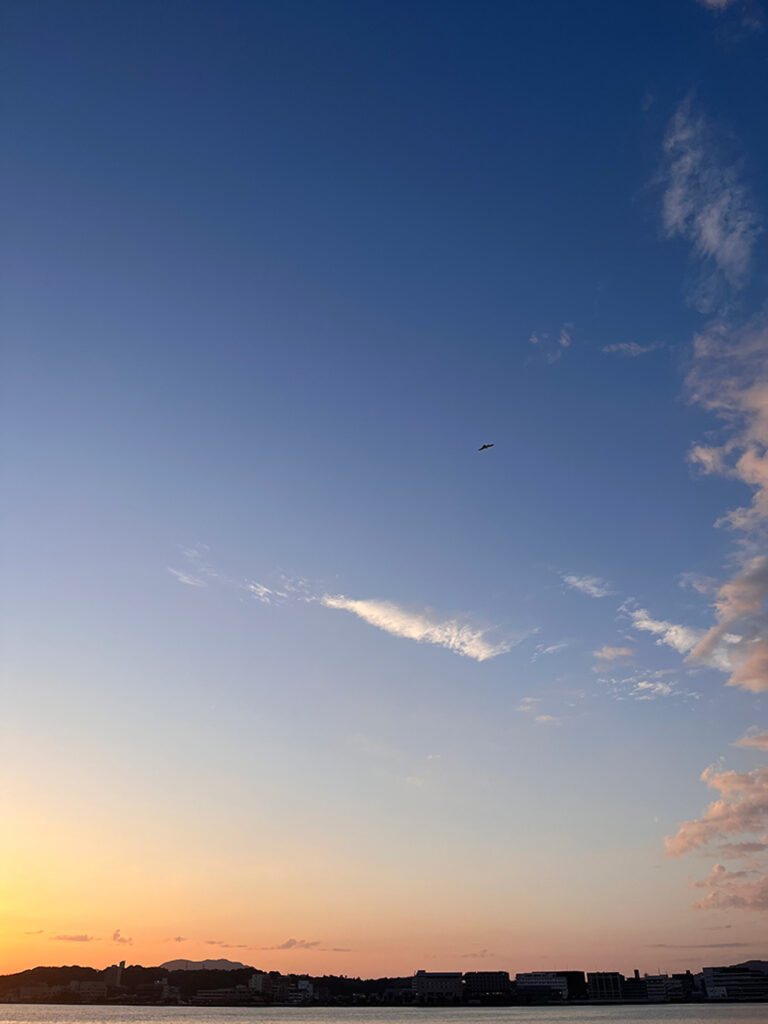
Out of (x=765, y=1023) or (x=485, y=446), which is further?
(x=765, y=1023)

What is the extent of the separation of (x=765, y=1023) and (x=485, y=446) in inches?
7273

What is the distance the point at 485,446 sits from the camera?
75.9m

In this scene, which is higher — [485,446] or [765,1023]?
[485,446]

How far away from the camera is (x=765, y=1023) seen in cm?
18600
